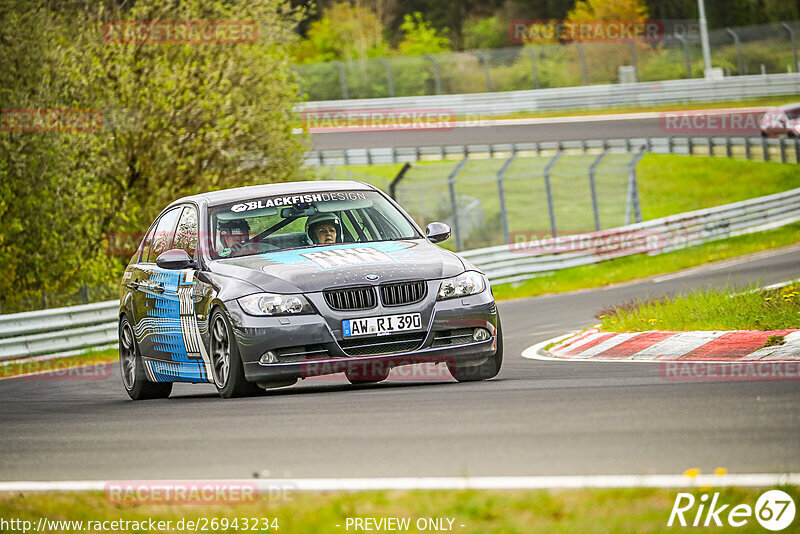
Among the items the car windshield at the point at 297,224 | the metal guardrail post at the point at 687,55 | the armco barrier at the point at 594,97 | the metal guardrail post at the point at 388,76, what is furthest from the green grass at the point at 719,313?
the metal guardrail post at the point at 687,55

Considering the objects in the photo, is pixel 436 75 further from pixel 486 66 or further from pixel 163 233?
pixel 163 233

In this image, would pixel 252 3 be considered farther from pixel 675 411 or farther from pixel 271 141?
pixel 675 411

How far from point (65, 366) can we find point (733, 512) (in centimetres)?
1441

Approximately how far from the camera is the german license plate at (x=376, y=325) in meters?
8.77

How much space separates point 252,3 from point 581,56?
27.6 meters

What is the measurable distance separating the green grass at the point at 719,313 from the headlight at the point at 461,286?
2274 millimetres

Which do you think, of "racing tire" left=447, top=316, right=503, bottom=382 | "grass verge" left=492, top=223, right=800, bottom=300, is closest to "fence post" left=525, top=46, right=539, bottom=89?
"grass verge" left=492, top=223, right=800, bottom=300

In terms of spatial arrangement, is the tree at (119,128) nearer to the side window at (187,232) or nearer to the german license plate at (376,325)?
the side window at (187,232)

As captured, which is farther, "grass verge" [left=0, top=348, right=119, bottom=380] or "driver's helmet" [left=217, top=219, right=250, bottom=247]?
"grass verge" [left=0, top=348, right=119, bottom=380]

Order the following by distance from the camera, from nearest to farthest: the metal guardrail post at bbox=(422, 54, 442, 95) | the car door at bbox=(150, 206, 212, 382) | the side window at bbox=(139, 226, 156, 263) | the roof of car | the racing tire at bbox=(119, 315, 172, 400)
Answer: the car door at bbox=(150, 206, 212, 382) → the roof of car → the racing tire at bbox=(119, 315, 172, 400) → the side window at bbox=(139, 226, 156, 263) → the metal guardrail post at bbox=(422, 54, 442, 95)

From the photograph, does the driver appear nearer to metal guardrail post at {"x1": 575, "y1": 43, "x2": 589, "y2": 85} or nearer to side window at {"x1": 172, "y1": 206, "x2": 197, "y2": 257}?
side window at {"x1": 172, "y1": 206, "x2": 197, "y2": 257}

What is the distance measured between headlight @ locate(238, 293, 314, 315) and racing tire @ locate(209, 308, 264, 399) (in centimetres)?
27

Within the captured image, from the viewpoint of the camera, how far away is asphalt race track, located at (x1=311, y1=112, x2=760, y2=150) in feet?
144

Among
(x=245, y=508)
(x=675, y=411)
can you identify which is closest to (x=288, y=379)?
(x=675, y=411)
